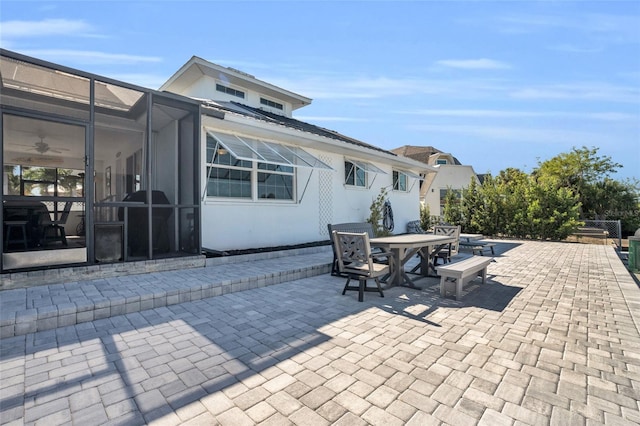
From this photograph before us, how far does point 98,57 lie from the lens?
23.7 ft

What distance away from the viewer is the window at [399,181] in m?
14.7

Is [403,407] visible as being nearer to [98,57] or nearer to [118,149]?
[118,149]

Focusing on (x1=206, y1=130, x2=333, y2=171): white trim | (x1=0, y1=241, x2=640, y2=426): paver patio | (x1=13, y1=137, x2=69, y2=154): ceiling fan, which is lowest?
(x1=0, y1=241, x2=640, y2=426): paver patio

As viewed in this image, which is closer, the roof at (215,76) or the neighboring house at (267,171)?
the neighboring house at (267,171)

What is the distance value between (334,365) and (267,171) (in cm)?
700

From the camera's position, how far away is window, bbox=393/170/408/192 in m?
14.7

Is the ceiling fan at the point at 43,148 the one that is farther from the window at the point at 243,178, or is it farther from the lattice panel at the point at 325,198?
the lattice panel at the point at 325,198

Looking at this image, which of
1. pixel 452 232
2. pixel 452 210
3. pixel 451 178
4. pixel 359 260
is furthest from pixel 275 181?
pixel 451 178

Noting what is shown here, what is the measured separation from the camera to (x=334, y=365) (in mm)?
2775

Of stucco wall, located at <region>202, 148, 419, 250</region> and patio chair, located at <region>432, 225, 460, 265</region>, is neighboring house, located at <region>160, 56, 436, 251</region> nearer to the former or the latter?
stucco wall, located at <region>202, 148, 419, 250</region>

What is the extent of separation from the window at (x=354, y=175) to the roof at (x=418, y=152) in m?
22.4

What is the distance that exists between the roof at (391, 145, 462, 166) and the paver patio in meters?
30.0

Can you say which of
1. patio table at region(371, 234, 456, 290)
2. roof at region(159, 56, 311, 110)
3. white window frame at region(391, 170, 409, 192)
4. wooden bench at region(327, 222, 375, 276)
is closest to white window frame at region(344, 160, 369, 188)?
white window frame at region(391, 170, 409, 192)

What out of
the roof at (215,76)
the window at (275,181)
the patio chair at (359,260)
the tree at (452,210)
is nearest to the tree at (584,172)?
the tree at (452,210)
